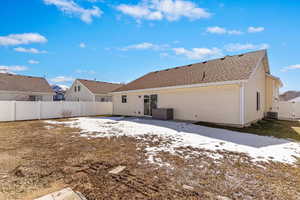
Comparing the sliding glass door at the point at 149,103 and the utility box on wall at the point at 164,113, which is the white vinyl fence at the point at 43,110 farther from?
the utility box on wall at the point at 164,113

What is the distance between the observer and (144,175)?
9.66 feet

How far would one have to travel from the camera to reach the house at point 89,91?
20438 millimetres

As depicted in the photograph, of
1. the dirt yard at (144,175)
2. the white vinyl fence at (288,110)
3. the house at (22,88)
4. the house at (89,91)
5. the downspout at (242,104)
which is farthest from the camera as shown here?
the house at (89,91)

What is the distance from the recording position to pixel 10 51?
16562mm

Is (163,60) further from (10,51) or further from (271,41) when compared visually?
(10,51)

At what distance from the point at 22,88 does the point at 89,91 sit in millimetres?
7365

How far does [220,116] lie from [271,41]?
7.97 metres

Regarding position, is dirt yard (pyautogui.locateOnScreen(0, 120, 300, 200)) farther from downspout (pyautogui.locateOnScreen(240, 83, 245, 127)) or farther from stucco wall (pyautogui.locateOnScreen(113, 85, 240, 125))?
stucco wall (pyautogui.locateOnScreen(113, 85, 240, 125))

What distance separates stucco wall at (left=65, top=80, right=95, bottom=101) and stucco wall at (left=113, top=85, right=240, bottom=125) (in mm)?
11172

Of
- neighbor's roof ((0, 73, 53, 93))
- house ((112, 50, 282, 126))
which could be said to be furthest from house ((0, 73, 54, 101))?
house ((112, 50, 282, 126))

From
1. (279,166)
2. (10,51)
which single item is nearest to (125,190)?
(279,166)

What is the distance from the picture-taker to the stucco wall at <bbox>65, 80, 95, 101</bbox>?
67.4 ft

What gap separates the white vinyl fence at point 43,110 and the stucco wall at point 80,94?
4.21 m

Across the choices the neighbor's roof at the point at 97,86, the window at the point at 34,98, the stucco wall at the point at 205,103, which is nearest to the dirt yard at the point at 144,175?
the stucco wall at the point at 205,103
